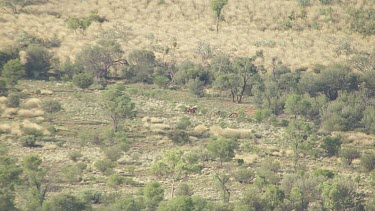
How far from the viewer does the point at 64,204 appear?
5009cm

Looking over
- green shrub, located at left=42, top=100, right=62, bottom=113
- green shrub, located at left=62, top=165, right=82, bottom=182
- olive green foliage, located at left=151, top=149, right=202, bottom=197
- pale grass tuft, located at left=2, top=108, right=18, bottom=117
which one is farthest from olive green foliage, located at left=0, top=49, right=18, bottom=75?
olive green foliage, located at left=151, top=149, right=202, bottom=197

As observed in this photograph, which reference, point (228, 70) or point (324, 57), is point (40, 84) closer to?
point (228, 70)

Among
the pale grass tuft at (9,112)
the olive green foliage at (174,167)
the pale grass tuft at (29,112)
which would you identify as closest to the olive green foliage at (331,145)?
the olive green foliage at (174,167)

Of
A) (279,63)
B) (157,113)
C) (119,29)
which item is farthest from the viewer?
(119,29)

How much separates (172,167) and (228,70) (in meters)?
31.2

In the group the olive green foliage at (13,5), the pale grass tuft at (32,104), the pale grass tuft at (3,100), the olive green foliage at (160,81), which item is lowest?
the pale grass tuft at (32,104)

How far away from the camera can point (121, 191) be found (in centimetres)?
5709

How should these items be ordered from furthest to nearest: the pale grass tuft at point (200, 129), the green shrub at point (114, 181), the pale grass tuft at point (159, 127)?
the pale grass tuft at point (200, 129) → the pale grass tuft at point (159, 127) → the green shrub at point (114, 181)

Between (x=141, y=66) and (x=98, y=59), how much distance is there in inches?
209

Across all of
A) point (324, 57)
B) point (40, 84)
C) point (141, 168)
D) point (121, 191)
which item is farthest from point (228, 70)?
point (121, 191)

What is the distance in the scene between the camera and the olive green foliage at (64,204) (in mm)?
49844

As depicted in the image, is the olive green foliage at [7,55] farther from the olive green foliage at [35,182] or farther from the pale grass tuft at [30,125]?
the olive green foliage at [35,182]

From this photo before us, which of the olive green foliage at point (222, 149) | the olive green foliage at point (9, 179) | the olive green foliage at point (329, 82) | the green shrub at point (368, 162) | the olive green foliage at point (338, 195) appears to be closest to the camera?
the olive green foliage at point (9, 179)

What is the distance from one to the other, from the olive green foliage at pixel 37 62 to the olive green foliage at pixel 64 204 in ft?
126
